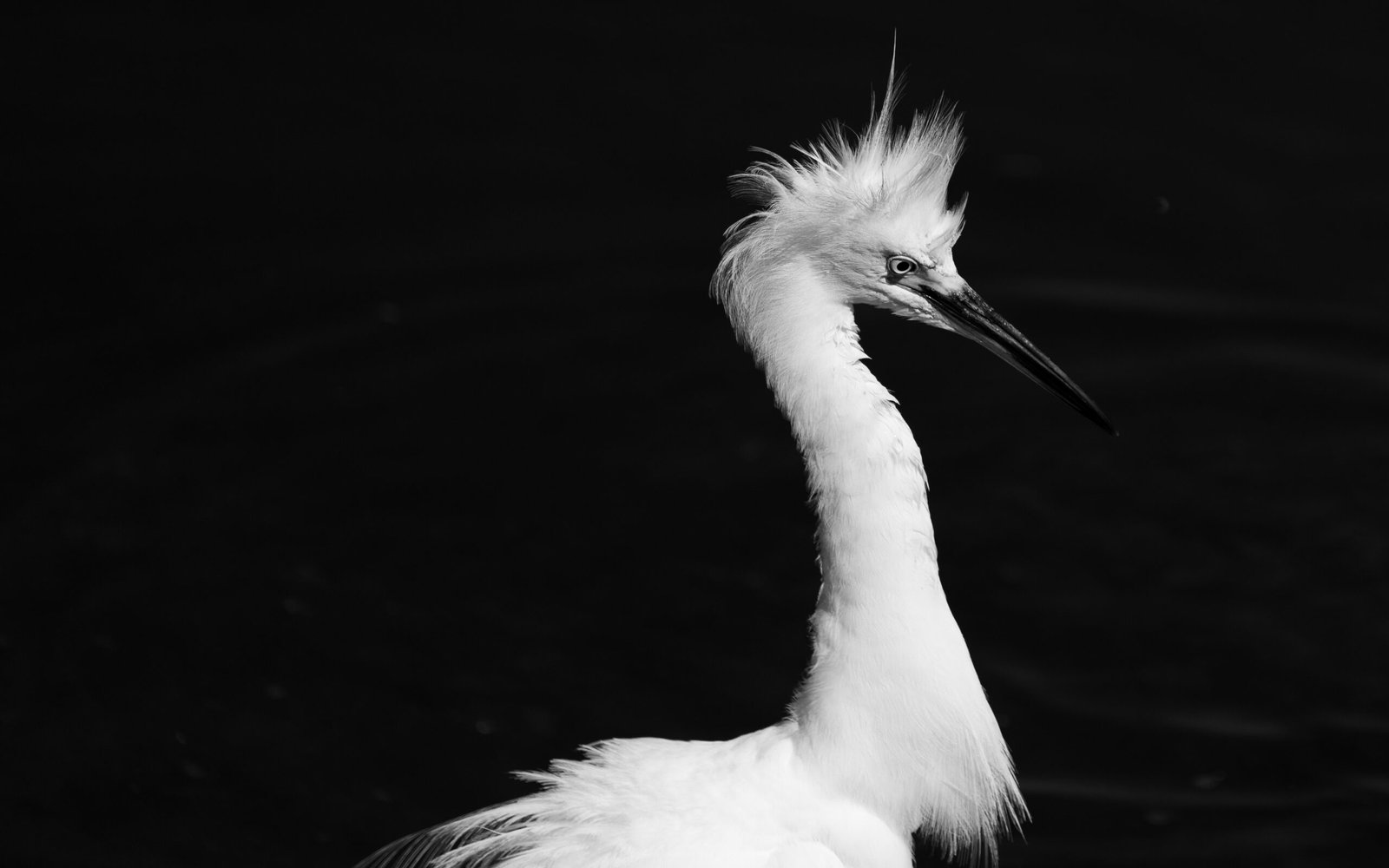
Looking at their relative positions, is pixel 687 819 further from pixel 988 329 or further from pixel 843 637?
pixel 988 329

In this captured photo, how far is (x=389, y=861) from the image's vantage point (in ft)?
10.3

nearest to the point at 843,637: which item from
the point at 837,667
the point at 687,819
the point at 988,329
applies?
the point at 837,667

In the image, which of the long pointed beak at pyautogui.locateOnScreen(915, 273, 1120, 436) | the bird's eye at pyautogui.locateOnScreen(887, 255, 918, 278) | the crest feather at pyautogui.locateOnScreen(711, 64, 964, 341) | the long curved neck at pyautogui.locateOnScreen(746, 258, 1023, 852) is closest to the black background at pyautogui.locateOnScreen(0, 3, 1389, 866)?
the long curved neck at pyautogui.locateOnScreen(746, 258, 1023, 852)

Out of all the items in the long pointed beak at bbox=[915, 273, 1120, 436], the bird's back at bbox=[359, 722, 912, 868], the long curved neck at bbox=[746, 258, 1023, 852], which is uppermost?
the long pointed beak at bbox=[915, 273, 1120, 436]

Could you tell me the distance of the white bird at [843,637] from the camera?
2.56 meters

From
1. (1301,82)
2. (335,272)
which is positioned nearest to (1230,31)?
(1301,82)

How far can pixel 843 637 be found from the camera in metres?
2.75

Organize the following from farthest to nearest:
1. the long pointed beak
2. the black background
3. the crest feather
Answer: the black background < the long pointed beak < the crest feather

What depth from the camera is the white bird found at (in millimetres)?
2561

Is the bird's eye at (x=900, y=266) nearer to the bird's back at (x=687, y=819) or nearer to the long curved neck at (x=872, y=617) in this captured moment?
the long curved neck at (x=872, y=617)

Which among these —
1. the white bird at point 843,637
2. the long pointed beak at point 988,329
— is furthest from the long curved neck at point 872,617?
the long pointed beak at point 988,329

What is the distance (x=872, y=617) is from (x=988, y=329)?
497 mm

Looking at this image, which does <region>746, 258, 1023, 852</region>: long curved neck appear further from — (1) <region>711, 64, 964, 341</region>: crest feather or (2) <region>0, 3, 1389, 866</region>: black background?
(2) <region>0, 3, 1389, 866</region>: black background

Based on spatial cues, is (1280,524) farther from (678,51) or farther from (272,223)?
(272,223)
